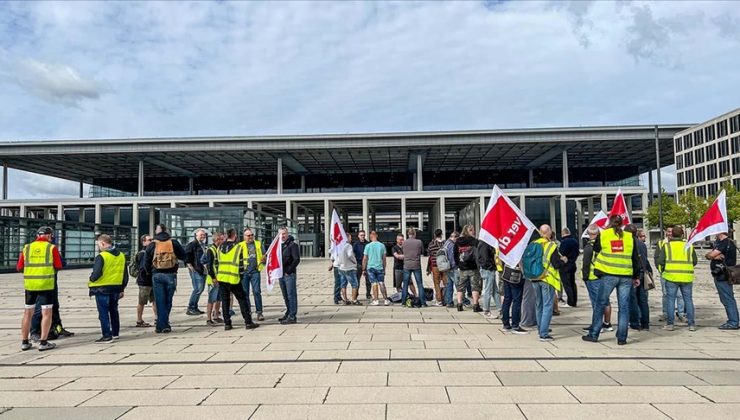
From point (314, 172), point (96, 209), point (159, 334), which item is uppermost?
point (314, 172)

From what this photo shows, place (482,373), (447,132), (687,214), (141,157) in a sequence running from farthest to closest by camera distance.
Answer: (141,157) → (447,132) → (687,214) → (482,373)

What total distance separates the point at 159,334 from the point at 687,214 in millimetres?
42847

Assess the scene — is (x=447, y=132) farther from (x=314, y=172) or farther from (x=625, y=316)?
(x=625, y=316)

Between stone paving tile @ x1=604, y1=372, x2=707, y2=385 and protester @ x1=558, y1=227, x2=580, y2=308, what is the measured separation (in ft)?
16.9

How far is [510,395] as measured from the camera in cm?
513

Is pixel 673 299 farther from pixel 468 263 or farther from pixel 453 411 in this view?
pixel 453 411

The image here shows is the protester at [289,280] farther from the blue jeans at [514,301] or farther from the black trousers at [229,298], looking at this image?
the blue jeans at [514,301]

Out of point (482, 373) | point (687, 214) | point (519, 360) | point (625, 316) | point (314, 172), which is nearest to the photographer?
point (482, 373)

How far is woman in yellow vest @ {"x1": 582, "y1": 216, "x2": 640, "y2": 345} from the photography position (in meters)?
7.47

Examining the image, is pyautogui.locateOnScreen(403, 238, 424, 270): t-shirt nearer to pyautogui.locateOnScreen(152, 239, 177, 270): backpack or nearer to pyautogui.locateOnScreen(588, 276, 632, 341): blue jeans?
pyautogui.locateOnScreen(588, 276, 632, 341): blue jeans

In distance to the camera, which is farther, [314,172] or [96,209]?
[314,172]

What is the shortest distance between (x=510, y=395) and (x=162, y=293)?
5.96 m

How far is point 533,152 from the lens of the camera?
2122 inches

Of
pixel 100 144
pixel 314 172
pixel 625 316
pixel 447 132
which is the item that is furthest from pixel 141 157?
pixel 625 316
